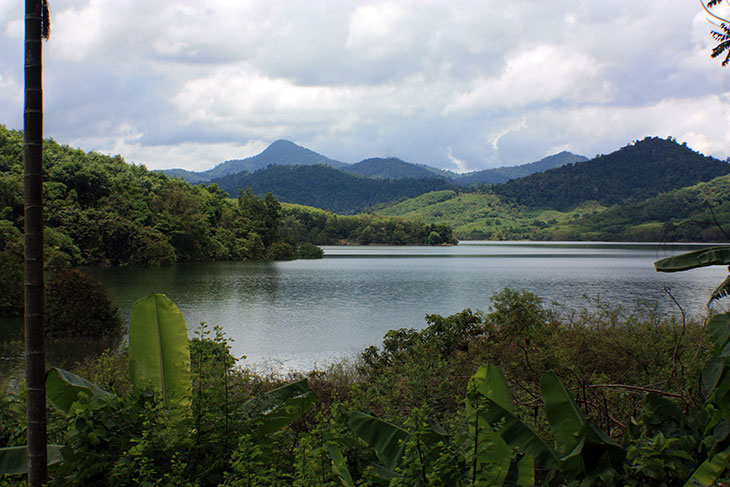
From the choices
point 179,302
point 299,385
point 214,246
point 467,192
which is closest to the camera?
point 299,385

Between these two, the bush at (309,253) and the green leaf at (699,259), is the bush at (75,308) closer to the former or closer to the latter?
the green leaf at (699,259)

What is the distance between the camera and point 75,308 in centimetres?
1667

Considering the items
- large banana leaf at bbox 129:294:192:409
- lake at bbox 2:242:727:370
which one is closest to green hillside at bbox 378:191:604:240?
lake at bbox 2:242:727:370

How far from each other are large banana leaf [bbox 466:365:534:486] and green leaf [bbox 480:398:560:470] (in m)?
0.05

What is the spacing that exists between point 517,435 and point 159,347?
308cm

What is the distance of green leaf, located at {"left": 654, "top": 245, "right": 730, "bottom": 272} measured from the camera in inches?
167

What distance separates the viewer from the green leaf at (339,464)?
3.25 m

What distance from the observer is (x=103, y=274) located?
42.1 meters

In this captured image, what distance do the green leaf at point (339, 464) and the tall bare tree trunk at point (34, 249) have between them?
6.04ft

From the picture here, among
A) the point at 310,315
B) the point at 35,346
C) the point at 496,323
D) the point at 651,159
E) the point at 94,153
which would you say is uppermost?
the point at 651,159

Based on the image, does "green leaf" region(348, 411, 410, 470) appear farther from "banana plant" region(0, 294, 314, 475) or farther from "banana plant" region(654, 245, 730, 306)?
"banana plant" region(654, 245, 730, 306)

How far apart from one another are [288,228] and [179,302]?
7569cm

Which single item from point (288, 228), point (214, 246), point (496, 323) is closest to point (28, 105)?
point (496, 323)

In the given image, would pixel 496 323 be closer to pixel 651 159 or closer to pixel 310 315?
pixel 310 315
